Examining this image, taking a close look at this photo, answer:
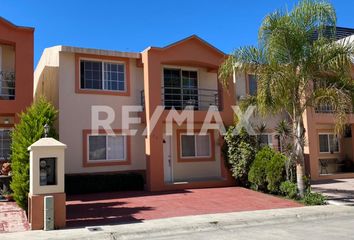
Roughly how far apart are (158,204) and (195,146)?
6942 mm

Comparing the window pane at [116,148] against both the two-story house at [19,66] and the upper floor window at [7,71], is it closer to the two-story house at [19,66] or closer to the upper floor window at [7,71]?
the two-story house at [19,66]

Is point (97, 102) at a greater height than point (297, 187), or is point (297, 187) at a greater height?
A: point (97, 102)

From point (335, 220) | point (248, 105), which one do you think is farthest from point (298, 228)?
point (248, 105)

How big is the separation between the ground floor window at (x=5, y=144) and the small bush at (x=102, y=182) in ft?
9.50

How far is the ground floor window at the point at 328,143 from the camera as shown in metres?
24.8

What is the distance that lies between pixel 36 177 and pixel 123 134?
8.52m

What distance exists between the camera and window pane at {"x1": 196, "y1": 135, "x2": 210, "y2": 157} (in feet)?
68.8

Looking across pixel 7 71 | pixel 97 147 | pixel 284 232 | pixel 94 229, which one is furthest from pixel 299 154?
pixel 7 71

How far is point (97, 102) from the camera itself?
1861 cm

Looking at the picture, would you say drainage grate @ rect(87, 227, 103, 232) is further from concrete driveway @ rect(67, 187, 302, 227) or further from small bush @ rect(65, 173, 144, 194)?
small bush @ rect(65, 173, 144, 194)

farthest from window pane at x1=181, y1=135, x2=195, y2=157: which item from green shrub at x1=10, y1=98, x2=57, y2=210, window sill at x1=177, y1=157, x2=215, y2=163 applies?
green shrub at x1=10, y1=98, x2=57, y2=210

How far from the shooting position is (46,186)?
1075 centimetres

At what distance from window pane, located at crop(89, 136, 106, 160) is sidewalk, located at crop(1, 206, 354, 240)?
7.63 m

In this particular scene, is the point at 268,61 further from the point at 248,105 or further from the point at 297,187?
the point at 297,187
